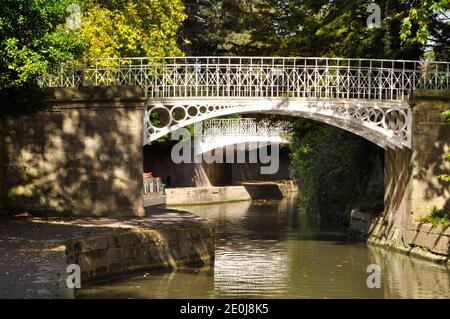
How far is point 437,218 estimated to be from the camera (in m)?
23.8

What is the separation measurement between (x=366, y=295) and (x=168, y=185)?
104ft

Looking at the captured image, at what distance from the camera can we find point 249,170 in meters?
61.8

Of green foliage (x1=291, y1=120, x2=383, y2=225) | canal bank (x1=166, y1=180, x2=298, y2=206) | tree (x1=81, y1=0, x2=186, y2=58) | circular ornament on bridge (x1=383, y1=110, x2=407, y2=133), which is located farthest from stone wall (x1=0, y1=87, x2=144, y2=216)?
canal bank (x1=166, y1=180, x2=298, y2=206)

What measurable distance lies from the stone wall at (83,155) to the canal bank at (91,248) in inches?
27.1

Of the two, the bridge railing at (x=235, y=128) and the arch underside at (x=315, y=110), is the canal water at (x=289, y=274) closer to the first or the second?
the arch underside at (x=315, y=110)

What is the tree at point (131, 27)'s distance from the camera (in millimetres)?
31375

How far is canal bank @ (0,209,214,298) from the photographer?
47.7 ft

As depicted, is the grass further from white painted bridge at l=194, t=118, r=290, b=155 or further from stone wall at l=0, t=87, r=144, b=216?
white painted bridge at l=194, t=118, r=290, b=155

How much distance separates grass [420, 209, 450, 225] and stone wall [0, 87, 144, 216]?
6.82 meters

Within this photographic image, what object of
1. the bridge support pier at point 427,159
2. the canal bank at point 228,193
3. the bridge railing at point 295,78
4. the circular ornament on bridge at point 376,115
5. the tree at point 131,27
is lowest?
the canal bank at point 228,193

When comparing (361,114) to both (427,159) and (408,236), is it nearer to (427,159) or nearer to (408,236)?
(427,159)

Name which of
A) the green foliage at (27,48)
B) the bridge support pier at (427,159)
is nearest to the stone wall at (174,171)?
the bridge support pier at (427,159)

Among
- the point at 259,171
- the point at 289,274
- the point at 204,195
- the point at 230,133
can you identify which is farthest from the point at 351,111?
the point at 259,171
